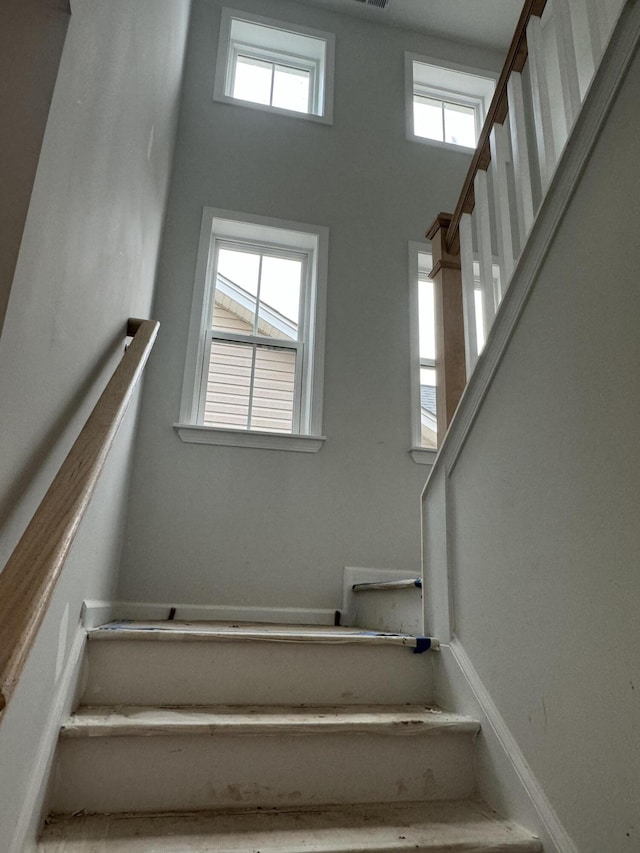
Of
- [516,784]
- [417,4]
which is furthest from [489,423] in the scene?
[417,4]

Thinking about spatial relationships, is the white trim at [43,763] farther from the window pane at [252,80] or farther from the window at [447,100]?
the window at [447,100]

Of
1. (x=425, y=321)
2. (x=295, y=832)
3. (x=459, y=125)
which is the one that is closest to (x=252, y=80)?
(x=459, y=125)

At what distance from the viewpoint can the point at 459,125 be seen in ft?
13.5

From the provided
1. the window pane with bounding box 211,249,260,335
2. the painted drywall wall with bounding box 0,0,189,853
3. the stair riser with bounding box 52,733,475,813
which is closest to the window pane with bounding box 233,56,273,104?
the window pane with bounding box 211,249,260,335

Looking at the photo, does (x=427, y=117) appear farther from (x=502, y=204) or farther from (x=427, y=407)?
(x=502, y=204)

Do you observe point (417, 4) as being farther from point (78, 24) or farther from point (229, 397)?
point (78, 24)

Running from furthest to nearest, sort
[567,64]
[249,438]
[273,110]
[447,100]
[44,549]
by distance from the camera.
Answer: [447,100], [273,110], [249,438], [567,64], [44,549]

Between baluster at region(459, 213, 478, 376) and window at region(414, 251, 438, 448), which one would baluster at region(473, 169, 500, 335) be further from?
window at region(414, 251, 438, 448)

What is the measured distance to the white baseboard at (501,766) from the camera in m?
1.27

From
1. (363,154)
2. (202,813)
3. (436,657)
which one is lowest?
(202,813)

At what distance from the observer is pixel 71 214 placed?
110 centimetres

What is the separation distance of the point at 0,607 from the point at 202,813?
931mm

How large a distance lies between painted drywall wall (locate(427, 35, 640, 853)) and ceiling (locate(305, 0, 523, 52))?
341cm

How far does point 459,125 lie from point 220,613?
3.50 meters
